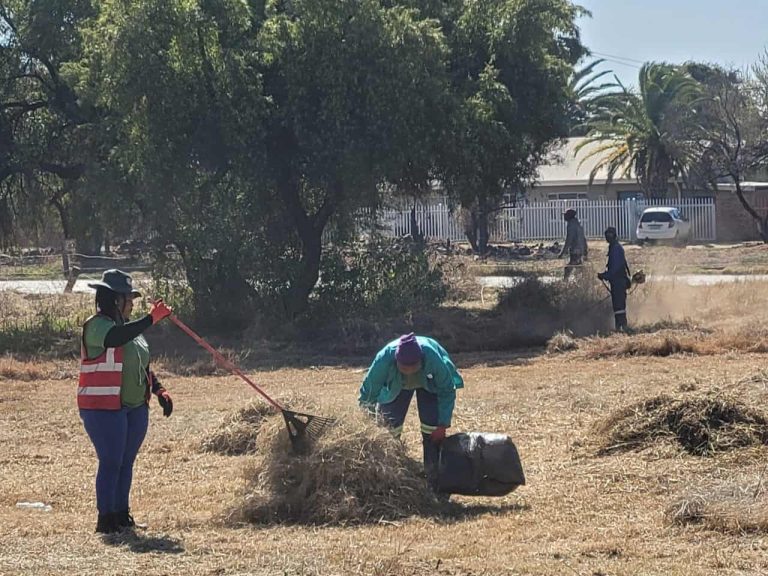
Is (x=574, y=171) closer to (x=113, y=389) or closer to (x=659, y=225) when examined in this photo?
(x=659, y=225)

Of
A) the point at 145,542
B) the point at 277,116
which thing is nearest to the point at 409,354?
the point at 145,542

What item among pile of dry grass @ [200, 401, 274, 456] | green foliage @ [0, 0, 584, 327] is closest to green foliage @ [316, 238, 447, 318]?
green foliage @ [0, 0, 584, 327]

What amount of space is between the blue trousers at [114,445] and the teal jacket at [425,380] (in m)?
1.73

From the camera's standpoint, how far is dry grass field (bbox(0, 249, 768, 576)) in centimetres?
724

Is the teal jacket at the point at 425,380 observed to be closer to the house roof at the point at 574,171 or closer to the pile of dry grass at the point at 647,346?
the pile of dry grass at the point at 647,346

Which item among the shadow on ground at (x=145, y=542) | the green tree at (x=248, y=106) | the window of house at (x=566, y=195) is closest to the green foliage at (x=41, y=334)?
the green tree at (x=248, y=106)

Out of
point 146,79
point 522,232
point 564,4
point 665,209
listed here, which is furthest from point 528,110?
point 522,232

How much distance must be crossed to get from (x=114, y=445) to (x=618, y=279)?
1284cm

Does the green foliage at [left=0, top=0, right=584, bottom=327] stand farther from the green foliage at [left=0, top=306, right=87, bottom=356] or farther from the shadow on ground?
the shadow on ground

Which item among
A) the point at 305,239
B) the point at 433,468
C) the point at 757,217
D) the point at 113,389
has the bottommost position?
the point at 433,468

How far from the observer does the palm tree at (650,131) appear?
51.2 meters

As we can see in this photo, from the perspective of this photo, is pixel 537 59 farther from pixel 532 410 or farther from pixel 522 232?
pixel 522 232

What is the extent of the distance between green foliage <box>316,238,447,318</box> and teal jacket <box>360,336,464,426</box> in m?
11.7

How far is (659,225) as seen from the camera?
4488 cm
